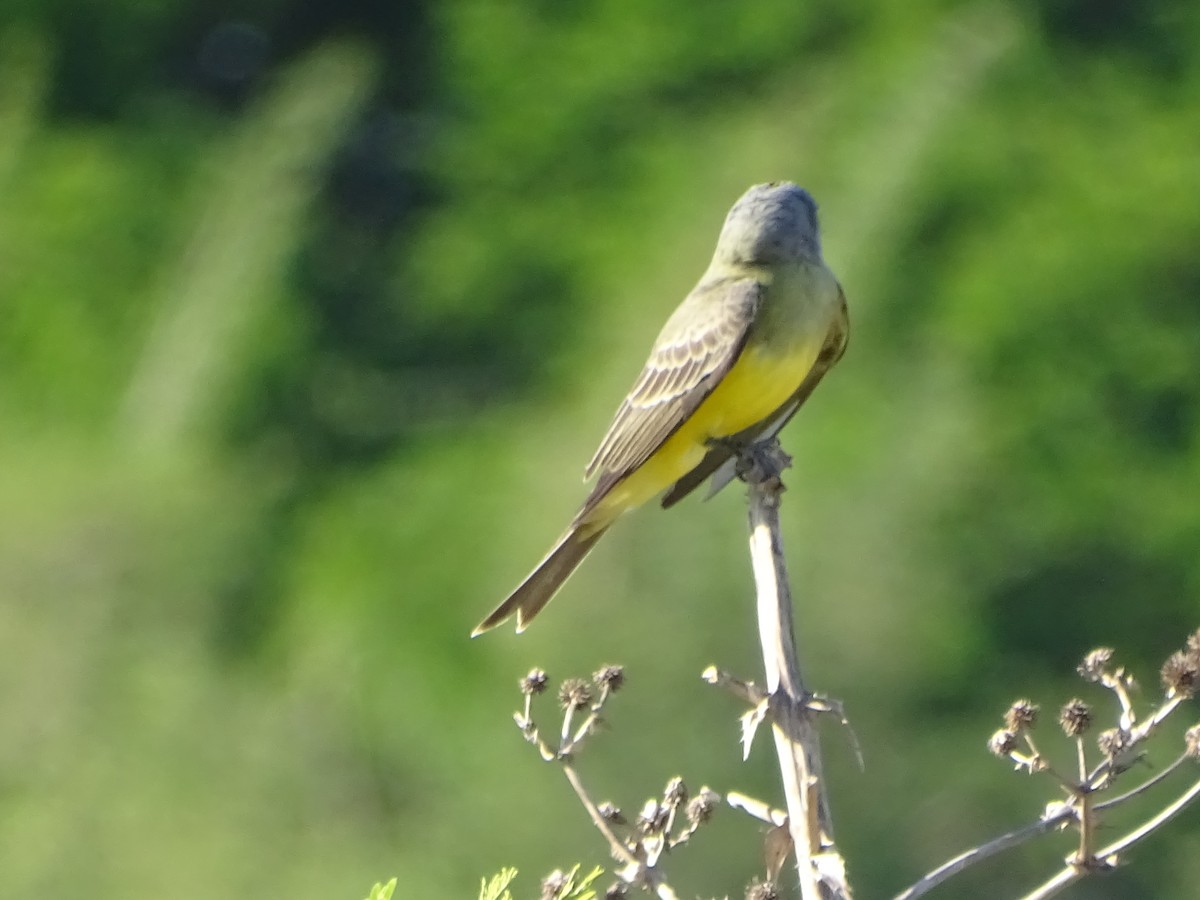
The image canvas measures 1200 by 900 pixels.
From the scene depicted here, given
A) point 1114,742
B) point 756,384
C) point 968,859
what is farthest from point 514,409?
point 968,859

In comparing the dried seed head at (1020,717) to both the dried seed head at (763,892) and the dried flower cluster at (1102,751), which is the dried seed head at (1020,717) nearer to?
the dried flower cluster at (1102,751)

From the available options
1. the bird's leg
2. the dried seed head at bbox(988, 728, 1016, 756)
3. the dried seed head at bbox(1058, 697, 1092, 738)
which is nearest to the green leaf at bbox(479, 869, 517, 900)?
the dried seed head at bbox(988, 728, 1016, 756)

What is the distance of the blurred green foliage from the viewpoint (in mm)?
8609

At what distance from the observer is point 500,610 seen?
11.4 ft

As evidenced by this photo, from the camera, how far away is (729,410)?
389 cm

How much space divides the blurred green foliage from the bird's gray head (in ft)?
11.2

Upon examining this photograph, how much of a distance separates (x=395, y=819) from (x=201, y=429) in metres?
2.52

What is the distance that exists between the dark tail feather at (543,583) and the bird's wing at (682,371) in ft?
0.51

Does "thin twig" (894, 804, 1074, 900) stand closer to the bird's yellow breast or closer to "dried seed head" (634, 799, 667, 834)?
"dried seed head" (634, 799, 667, 834)

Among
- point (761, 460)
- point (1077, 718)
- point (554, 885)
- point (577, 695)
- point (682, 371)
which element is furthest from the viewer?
point (682, 371)

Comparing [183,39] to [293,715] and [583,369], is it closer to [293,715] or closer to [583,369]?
[583,369]

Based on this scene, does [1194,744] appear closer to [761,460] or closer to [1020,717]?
[1020,717]

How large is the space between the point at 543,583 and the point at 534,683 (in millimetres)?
1270

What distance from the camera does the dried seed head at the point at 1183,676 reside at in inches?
81.4
